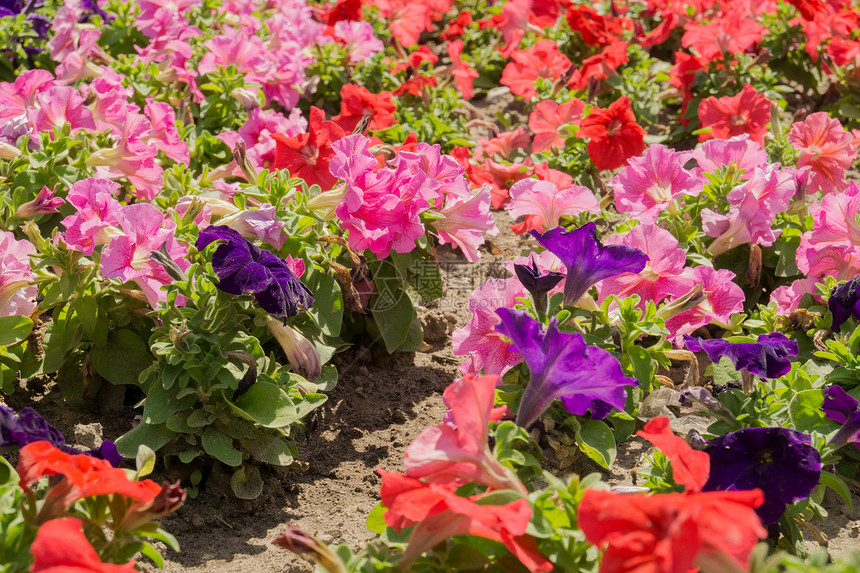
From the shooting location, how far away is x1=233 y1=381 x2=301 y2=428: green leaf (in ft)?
6.89

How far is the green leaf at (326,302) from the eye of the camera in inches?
95.9

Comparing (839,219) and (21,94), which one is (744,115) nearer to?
(839,219)

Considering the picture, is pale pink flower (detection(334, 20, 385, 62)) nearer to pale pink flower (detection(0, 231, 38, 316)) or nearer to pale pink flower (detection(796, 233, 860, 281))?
pale pink flower (detection(0, 231, 38, 316))

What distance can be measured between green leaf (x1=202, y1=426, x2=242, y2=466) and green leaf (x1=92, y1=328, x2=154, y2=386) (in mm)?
353

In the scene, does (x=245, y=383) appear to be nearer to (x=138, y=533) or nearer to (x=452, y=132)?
(x=138, y=533)

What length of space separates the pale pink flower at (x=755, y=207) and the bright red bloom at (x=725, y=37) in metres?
1.68

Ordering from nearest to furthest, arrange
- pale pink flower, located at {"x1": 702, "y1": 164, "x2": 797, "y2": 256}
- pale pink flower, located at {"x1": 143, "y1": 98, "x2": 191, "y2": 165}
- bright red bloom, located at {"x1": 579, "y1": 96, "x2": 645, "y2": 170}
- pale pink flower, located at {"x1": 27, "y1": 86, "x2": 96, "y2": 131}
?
pale pink flower, located at {"x1": 702, "y1": 164, "x2": 797, "y2": 256}, pale pink flower, located at {"x1": 27, "y1": 86, "x2": 96, "y2": 131}, pale pink flower, located at {"x1": 143, "y1": 98, "x2": 191, "y2": 165}, bright red bloom, located at {"x1": 579, "y1": 96, "x2": 645, "y2": 170}


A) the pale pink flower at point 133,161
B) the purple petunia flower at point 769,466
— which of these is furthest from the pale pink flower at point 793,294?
the pale pink flower at point 133,161

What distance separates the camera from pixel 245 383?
2166mm

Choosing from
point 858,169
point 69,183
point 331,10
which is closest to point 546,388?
point 69,183

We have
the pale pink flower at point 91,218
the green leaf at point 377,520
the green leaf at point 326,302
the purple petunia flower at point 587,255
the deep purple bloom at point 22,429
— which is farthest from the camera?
the green leaf at point 326,302

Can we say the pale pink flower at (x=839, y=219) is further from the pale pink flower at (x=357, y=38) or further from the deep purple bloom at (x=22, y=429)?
the pale pink flower at (x=357, y=38)

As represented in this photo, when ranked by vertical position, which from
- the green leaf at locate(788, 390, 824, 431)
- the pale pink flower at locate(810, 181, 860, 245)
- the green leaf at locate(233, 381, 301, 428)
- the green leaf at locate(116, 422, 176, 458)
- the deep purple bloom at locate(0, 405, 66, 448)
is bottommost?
the green leaf at locate(116, 422, 176, 458)

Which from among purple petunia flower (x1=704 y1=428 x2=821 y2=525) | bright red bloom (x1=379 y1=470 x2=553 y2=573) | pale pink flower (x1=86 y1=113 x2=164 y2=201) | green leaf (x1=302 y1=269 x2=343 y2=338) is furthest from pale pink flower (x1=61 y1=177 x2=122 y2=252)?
purple petunia flower (x1=704 y1=428 x2=821 y2=525)
